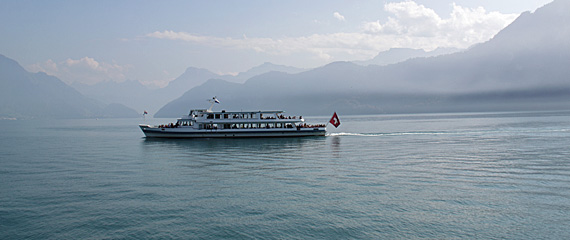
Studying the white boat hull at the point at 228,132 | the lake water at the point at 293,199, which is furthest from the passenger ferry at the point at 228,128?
the lake water at the point at 293,199

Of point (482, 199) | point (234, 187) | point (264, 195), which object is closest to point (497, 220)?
point (482, 199)

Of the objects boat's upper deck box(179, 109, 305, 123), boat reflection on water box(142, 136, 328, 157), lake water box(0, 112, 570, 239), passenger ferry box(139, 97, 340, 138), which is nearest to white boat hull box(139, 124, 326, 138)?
passenger ferry box(139, 97, 340, 138)

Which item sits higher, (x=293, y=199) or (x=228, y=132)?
(x=228, y=132)

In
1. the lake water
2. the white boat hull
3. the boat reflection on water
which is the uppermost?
the white boat hull

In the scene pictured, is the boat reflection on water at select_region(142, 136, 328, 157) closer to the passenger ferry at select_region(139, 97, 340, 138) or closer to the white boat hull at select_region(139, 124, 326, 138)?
the white boat hull at select_region(139, 124, 326, 138)

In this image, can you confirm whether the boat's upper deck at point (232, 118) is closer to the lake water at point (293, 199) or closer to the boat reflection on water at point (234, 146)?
the boat reflection on water at point (234, 146)

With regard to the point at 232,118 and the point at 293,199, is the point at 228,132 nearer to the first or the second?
the point at 232,118

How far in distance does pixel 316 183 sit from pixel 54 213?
19481 millimetres

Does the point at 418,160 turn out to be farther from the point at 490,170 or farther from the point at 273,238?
the point at 273,238

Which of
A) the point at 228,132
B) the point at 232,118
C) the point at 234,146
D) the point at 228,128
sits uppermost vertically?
the point at 232,118

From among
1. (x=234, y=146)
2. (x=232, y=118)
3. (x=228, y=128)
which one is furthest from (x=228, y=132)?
(x=234, y=146)

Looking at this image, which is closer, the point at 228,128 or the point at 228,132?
the point at 228,132

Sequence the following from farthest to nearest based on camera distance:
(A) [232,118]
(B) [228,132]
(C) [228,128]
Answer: (A) [232,118] < (C) [228,128] < (B) [228,132]

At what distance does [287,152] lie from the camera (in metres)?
56.4
